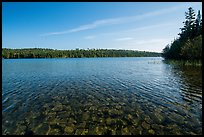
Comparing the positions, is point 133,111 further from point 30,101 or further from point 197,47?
point 197,47

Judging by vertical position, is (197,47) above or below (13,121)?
above

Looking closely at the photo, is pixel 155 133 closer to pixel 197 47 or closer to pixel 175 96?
pixel 175 96

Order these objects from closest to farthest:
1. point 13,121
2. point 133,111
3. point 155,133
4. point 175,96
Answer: point 155,133
point 13,121
point 133,111
point 175,96

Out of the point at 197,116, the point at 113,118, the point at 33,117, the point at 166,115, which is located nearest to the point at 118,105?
the point at 113,118

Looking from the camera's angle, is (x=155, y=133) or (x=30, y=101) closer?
(x=155, y=133)

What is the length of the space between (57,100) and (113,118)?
22.5 feet

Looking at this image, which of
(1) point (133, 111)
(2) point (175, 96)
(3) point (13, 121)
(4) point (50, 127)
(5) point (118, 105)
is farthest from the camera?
(2) point (175, 96)

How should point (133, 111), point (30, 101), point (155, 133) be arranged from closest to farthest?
point (155, 133) < point (133, 111) < point (30, 101)

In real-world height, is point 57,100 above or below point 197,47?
below

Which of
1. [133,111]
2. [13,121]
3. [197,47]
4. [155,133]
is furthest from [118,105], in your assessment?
[197,47]

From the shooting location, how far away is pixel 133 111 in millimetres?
11734

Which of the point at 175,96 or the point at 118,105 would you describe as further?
the point at 175,96

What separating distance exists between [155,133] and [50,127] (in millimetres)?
6616

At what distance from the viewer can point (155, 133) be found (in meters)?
8.48
